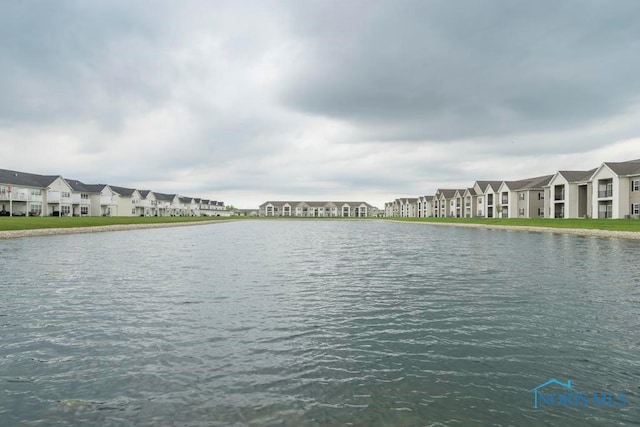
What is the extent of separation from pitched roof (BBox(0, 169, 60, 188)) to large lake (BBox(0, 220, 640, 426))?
75.9m

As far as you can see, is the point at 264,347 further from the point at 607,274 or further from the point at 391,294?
the point at 607,274

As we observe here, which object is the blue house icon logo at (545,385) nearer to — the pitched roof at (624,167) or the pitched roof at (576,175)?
the pitched roof at (624,167)

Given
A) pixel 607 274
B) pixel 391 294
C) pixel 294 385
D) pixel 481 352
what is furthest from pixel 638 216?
pixel 294 385

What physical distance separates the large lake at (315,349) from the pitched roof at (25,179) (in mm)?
75888

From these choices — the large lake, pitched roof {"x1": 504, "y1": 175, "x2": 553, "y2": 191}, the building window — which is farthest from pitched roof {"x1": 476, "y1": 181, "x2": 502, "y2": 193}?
the building window

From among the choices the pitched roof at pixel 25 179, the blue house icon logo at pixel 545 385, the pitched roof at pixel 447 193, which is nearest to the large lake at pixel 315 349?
the blue house icon logo at pixel 545 385

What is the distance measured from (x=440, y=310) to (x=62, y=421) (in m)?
10.0

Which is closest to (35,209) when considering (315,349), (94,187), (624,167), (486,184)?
(94,187)

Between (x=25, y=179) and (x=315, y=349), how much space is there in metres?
95.4

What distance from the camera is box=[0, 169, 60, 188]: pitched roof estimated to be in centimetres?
7657

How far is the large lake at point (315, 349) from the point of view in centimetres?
623

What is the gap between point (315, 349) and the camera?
8.91 metres

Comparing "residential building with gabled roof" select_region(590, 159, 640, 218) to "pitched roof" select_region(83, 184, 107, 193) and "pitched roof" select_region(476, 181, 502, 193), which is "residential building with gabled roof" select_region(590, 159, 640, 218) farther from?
"pitched roof" select_region(83, 184, 107, 193)

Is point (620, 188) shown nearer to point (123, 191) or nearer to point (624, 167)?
point (624, 167)
